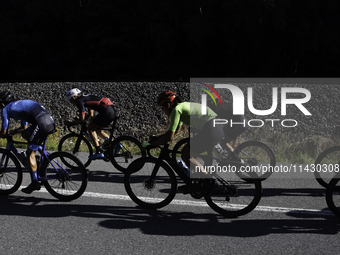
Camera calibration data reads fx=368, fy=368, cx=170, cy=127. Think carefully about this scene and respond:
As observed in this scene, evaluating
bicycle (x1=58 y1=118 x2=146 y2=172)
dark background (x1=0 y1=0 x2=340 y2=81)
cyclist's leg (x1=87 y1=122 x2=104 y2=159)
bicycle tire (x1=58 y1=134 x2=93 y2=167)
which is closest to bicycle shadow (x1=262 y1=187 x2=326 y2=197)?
bicycle (x1=58 y1=118 x2=146 y2=172)

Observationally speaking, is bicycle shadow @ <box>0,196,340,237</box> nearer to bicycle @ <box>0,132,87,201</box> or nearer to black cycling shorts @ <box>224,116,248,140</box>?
bicycle @ <box>0,132,87,201</box>

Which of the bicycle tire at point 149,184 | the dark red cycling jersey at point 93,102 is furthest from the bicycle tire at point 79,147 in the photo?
the bicycle tire at point 149,184

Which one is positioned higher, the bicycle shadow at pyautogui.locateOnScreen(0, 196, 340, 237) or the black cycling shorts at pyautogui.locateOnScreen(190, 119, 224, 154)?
the black cycling shorts at pyautogui.locateOnScreen(190, 119, 224, 154)

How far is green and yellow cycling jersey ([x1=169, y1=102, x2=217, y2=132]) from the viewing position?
4.89 metres

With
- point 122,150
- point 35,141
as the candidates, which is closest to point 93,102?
point 122,150

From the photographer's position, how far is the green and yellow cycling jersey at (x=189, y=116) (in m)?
4.89

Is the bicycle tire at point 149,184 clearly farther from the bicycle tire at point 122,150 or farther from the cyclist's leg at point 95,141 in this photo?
the cyclist's leg at point 95,141

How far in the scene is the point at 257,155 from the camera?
20.8 feet

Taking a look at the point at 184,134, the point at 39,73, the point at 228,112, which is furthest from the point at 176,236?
the point at 39,73

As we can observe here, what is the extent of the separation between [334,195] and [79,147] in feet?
17.2

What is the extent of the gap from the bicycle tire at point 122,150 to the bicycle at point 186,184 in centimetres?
226

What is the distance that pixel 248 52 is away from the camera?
24750mm

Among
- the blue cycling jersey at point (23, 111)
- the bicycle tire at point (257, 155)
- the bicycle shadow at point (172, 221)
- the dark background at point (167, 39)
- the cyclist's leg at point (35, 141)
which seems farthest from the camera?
the dark background at point (167, 39)

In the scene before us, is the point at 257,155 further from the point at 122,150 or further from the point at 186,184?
the point at 122,150
